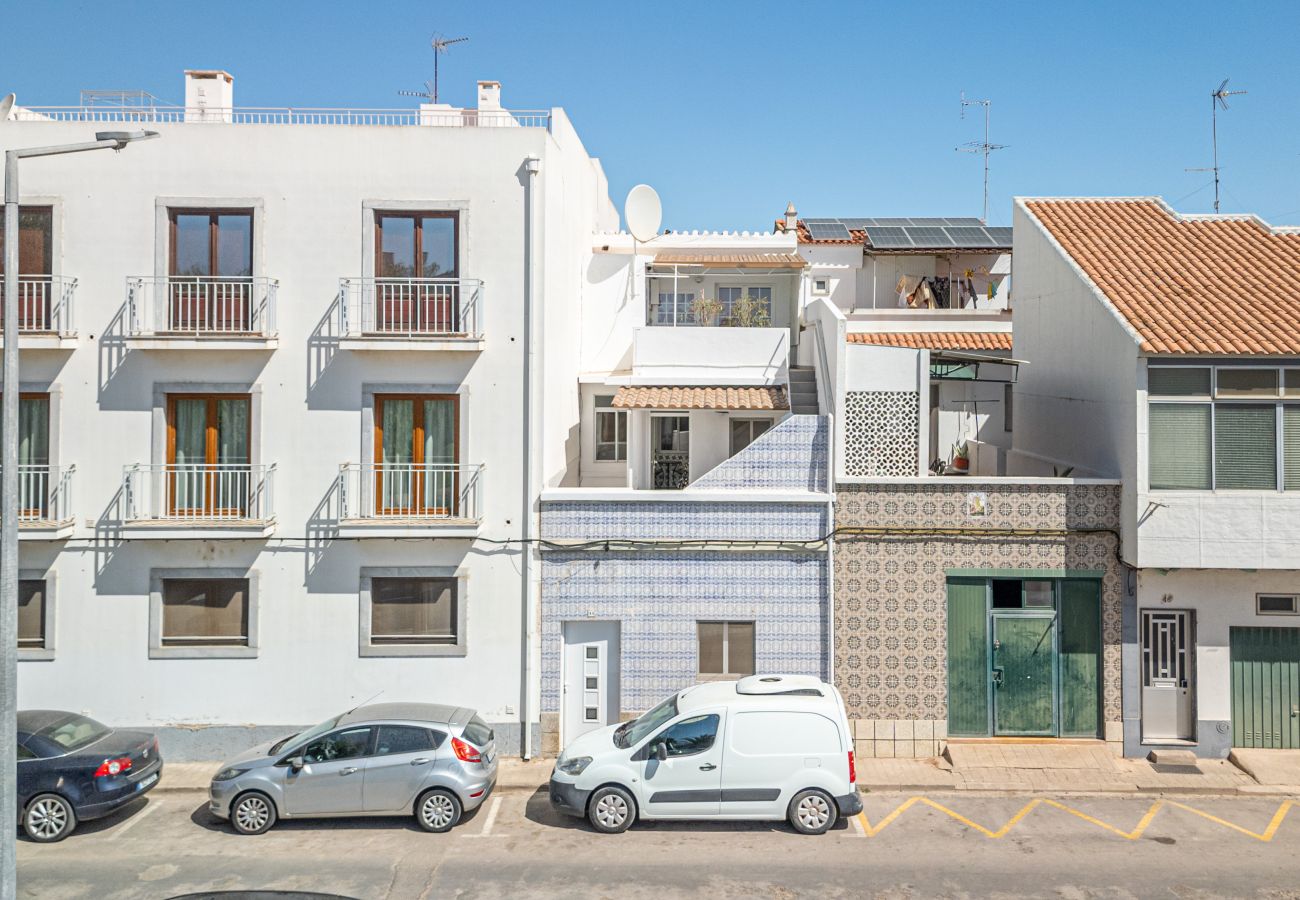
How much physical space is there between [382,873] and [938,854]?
6.91m

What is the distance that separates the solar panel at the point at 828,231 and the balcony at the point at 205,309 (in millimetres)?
16029

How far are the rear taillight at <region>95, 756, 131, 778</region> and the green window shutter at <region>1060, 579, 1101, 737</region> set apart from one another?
13971 mm

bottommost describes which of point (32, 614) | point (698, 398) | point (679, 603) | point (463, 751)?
point (463, 751)

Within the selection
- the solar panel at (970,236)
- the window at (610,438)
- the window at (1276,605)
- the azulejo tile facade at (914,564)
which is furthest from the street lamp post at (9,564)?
the solar panel at (970,236)

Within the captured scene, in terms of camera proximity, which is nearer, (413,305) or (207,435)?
(413,305)

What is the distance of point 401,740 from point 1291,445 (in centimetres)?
1381

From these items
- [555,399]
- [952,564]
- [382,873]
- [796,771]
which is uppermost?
[555,399]

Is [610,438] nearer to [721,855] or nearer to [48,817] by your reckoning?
[721,855]

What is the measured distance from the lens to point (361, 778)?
1291 centimetres

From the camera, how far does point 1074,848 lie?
40.9 feet

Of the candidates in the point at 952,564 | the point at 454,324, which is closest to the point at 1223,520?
the point at 952,564

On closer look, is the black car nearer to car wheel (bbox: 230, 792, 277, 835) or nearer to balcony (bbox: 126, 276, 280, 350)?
car wheel (bbox: 230, 792, 277, 835)

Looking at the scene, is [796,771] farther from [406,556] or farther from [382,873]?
[406,556]

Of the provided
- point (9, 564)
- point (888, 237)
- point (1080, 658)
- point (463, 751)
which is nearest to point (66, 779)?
point (9, 564)
